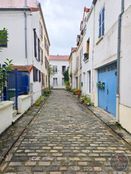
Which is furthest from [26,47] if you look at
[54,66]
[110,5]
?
[54,66]

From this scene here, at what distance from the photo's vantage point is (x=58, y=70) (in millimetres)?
53188

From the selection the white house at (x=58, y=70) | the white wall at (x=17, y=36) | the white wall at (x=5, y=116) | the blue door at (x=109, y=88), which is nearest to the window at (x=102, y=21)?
the blue door at (x=109, y=88)

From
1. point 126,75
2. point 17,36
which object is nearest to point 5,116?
point 126,75

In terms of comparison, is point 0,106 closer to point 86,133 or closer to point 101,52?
point 86,133

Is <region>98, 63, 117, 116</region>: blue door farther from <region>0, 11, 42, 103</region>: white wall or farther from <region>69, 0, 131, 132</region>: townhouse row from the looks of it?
<region>0, 11, 42, 103</region>: white wall

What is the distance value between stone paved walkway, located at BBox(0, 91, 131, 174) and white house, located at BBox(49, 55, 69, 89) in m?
43.7

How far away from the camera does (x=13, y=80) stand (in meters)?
10.8

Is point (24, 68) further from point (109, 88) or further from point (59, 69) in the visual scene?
point (59, 69)

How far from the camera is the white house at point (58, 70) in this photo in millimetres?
51781

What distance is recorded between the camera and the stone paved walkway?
4.28 meters

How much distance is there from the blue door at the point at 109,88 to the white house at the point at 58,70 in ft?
129

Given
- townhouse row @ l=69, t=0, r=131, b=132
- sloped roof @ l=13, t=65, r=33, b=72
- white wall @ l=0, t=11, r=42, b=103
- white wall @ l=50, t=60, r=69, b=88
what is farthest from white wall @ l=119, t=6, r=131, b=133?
white wall @ l=50, t=60, r=69, b=88

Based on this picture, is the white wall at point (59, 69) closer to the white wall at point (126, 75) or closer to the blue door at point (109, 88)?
the blue door at point (109, 88)

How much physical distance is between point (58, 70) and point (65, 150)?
48.2 metres
